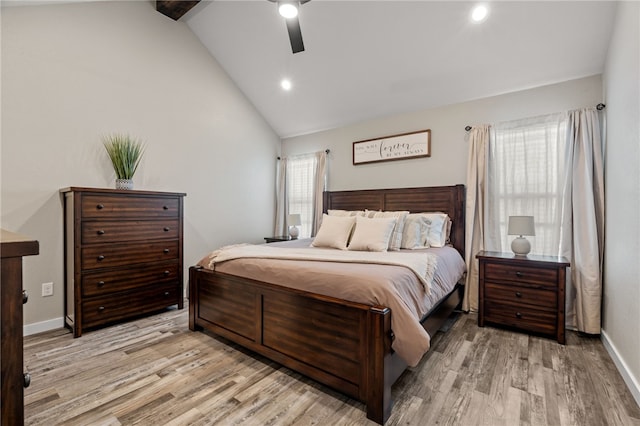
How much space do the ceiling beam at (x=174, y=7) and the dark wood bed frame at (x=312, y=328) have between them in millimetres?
3067

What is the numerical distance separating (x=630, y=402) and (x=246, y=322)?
8.47ft

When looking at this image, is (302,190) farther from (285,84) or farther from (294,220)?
(285,84)

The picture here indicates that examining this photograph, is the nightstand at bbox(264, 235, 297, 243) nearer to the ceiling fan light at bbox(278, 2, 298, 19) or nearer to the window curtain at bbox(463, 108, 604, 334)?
the window curtain at bbox(463, 108, 604, 334)

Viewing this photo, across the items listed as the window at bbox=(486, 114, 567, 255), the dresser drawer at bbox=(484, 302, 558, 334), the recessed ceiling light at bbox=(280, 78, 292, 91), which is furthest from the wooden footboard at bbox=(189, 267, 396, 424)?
the recessed ceiling light at bbox=(280, 78, 292, 91)

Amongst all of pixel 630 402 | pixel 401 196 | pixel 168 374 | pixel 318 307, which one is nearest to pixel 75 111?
pixel 168 374

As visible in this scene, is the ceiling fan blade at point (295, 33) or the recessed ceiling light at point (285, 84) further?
the recessed ceiling light at point (285, 84)

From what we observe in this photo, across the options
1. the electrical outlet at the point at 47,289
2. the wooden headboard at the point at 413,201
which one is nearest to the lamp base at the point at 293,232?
the wooden headboard at the point at 413,201

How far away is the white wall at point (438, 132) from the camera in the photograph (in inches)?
118

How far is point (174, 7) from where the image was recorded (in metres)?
3.49

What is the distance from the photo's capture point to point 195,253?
13.3 feet

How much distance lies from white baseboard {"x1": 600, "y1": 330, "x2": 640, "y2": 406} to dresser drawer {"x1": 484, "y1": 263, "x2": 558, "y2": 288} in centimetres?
57

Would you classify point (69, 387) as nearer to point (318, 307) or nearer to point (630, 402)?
point (318, 307)

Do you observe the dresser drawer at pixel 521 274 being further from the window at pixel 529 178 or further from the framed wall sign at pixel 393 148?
the framed wall sign at pixel 393 148

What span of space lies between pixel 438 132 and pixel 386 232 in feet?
5.33
